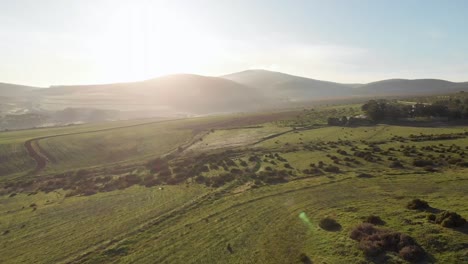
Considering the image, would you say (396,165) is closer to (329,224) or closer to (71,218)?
(329,224)

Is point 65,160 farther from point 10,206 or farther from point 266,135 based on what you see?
point 266,135

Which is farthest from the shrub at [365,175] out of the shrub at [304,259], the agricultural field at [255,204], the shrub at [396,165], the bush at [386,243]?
the shrub at [304,259]

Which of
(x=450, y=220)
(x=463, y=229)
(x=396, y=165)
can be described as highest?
(x=450, y=220)

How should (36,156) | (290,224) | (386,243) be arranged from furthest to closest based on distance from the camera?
(36,156)
(290,224)
(386,243)

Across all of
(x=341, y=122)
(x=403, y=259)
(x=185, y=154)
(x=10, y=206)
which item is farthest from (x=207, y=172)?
(x=341, y=122)

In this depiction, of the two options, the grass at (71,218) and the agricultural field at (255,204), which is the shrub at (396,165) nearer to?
the agricultural field at (255,204)

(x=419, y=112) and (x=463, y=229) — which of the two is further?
(x=419, y=112)

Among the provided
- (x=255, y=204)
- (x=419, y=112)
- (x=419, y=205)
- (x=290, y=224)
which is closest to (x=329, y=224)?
(x=290, y=224)
